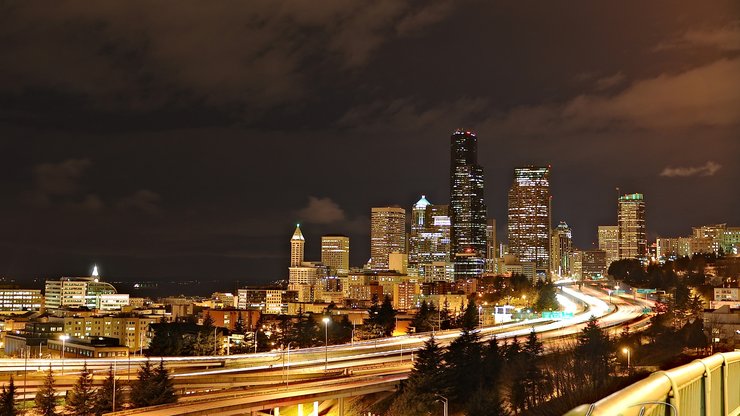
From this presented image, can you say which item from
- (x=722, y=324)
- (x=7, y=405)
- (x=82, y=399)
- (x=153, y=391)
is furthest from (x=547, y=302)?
(x=7, y=405)

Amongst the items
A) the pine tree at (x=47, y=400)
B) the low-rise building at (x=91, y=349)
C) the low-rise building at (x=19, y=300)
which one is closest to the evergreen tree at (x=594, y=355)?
the pine tree at (x=47, y=400)

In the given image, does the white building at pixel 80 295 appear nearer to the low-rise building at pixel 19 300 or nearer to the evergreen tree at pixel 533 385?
the low-rise building at pixel 19 300

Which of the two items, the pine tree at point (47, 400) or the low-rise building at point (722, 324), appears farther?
the low-rise building at point (722, 324)

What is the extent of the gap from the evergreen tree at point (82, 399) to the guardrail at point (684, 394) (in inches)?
1328

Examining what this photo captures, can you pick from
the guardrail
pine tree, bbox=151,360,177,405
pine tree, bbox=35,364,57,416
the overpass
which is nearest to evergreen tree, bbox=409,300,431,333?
the overpass

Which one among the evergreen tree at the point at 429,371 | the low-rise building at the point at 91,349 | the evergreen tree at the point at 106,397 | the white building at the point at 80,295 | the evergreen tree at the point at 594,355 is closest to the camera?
the evergreen tree at the point at 106,397

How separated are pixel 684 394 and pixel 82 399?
116ft

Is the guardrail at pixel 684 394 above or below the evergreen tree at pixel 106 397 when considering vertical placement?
above

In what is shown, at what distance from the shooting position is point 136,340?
90438 mm

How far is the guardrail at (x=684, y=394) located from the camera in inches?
151

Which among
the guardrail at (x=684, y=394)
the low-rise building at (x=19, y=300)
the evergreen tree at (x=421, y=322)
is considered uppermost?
the guardrail at (x=684, y=394)

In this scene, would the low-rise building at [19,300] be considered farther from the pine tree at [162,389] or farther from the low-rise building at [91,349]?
the pine tree at [162,389]

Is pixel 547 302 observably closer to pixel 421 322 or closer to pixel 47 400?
pixel 421 322

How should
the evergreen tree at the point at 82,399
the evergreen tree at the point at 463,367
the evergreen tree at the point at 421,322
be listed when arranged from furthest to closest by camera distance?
the evergreen tree at the point at 421,322
the evergreen tree at the point at 463,367
the evergreen tree at the point at 82,399
